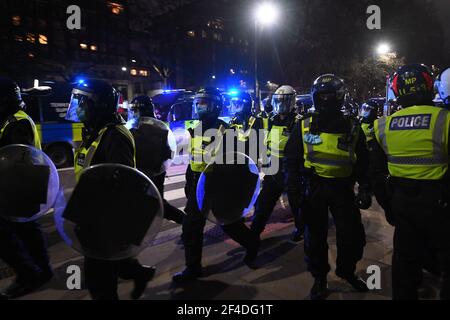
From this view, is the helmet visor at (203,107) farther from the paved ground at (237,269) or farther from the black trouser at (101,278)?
the black trouser at (101,278)

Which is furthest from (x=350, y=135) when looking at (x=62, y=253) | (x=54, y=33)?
(x=54, y=33)

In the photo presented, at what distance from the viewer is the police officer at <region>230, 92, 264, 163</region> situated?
495 centimetres

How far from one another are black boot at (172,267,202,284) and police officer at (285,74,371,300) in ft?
3.75

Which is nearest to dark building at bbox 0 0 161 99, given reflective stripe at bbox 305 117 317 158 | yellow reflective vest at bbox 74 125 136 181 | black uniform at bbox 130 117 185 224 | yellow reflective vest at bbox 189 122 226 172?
black uniform at bbox 130 117 185 224

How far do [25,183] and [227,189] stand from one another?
1.86 meters

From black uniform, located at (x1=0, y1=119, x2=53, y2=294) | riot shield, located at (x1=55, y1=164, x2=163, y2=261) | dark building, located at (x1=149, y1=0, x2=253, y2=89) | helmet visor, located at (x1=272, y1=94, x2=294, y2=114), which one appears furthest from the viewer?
dark building, located at (x1=149, y1=0, x2=253, y2=89)

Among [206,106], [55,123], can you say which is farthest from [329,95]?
[55,123]

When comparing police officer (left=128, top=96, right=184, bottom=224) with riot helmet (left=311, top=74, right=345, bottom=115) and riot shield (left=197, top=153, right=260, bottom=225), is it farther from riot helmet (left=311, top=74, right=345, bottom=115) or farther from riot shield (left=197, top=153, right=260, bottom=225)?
riot helmet (left=311, top=74, right=345, bottom=115)

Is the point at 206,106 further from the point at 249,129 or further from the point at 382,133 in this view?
the point at 382,133

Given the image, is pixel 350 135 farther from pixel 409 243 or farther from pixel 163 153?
pixel 163 153

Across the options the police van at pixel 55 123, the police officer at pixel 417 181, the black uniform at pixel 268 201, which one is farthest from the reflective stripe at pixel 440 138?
the police van at pixel 55 123

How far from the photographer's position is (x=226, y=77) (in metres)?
47.1

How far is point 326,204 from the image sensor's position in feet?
11.2

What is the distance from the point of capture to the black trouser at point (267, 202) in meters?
4.73
